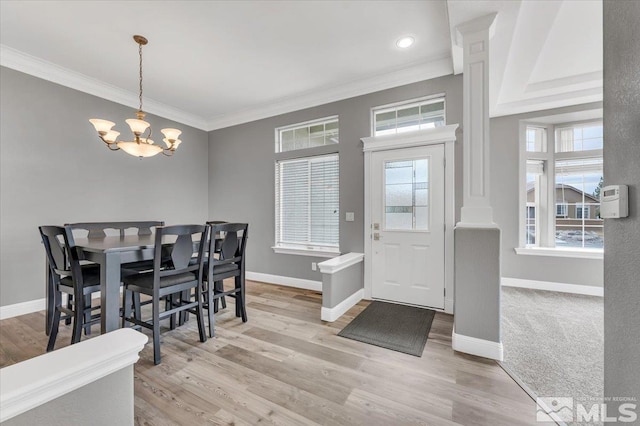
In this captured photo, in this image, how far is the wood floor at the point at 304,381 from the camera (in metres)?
1.57

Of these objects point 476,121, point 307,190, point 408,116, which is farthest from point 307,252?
point 476,121

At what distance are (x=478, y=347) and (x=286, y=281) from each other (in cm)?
279

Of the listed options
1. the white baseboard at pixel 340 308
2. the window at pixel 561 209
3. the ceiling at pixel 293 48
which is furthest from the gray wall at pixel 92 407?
the window at pixel 561 209

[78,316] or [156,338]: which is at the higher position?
[78,316]

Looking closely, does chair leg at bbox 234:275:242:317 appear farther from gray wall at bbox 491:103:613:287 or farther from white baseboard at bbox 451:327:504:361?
gray wall at bbox 491:103:613:287

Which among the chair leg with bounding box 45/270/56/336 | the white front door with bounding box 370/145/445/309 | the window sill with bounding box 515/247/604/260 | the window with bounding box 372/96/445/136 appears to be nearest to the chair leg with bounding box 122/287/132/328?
the chair leg with bounding box 45/270/56/336

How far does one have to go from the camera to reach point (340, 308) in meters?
3.06

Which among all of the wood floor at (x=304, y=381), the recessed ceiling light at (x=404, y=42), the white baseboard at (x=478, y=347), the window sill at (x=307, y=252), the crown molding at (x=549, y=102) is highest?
the recessed ceiling light at (x=404, y=42)

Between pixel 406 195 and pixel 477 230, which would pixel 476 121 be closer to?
pixel 477 230

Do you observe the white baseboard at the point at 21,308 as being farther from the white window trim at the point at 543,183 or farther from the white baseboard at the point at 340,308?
the white window trim at the point at 543,183

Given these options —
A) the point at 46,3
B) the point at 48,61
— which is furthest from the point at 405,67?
the point at 48,61

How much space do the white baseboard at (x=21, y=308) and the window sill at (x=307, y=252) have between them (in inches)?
112

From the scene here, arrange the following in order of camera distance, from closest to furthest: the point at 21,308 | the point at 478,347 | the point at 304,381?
1. the point at 304,381
2. the point at 478,347
3. the point at 21,308

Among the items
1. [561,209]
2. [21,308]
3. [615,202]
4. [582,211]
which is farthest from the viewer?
[561,209]
